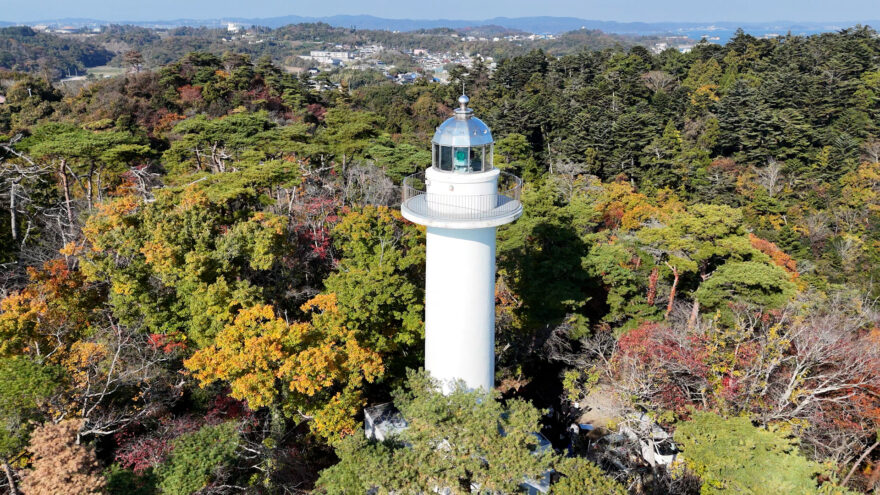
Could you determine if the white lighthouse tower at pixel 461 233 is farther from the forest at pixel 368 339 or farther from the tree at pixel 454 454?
the tree at pixel 454 454

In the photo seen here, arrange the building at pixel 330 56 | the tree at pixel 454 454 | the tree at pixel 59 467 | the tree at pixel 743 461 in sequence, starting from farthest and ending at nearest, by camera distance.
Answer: the building at pixel 330 56 < the tree at pixel 743 461 < the tree at pixel 454 454 < the tree at pixel 59 467

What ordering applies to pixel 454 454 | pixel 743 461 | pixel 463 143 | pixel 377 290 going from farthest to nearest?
pixel 377 290, pixel 463 143, pixel 743 461, pixel 454 454

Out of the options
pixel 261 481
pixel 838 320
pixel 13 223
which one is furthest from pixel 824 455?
pixel 13 223

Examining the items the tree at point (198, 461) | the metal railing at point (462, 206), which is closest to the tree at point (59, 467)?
the tree at point (198, 461)

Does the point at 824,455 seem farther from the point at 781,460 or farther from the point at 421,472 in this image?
the point at 421,472

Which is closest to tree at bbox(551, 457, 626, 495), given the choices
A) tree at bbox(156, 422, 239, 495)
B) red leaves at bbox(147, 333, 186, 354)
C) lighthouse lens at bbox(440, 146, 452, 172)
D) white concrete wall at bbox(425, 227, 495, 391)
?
white concrete wall at bbox(425, 227, 495, 391)

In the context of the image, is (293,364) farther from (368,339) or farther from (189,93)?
(189,93)

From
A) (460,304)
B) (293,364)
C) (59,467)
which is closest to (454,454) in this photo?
(460,304)
